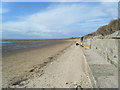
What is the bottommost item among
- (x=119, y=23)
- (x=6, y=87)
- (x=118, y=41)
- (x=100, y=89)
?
(x=6, y=87)

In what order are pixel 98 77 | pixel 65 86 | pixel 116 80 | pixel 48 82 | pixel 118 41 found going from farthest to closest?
1. pixel 48 82
2. pixel 65 86
3. pixel 118 41
4. pixel 98 77
5. pixel 116 80

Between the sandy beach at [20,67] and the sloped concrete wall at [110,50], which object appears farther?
the sandy beach at [20,67]

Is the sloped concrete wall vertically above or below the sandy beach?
above

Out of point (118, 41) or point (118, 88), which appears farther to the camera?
point (118, 41)

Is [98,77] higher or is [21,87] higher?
[98,77]

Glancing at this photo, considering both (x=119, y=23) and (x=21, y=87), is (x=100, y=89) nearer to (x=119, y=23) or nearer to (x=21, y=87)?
(x=21, y=87)

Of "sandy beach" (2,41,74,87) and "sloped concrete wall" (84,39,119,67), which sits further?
"sandy beach" (2,41,74,87)

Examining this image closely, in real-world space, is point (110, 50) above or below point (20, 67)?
above

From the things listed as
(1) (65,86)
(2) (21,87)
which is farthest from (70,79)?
(2) (21,87)

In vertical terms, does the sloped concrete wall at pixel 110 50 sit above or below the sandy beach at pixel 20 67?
above

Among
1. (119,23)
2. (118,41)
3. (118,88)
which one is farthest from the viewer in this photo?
(119,23)

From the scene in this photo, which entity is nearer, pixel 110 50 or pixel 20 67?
pixel 110 50

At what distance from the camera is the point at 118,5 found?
5.74m

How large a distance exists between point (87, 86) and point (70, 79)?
0.90m
